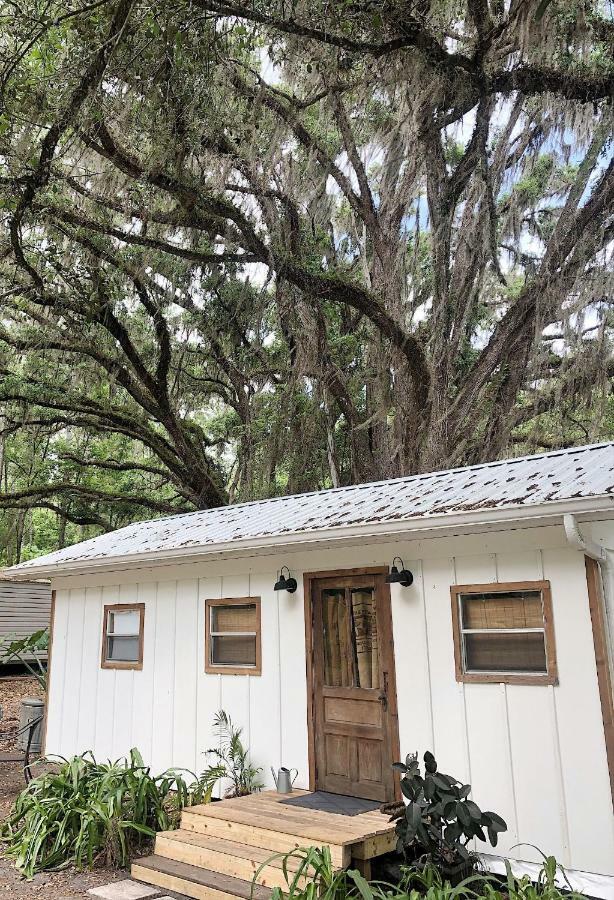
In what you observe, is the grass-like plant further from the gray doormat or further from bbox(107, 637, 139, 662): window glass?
bbox(107, 637, 139, 662): window glass

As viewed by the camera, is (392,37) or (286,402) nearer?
(392,37)

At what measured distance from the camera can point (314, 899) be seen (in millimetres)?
3885

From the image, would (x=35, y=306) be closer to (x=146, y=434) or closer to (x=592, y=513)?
(x=146, y=434)

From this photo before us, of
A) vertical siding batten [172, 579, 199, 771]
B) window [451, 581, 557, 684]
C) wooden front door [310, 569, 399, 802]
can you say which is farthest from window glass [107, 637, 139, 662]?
window [451, 581, 557, 684]

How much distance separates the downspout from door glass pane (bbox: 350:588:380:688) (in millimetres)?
1785

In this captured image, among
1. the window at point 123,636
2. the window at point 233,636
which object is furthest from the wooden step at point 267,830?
the window at point 123,636

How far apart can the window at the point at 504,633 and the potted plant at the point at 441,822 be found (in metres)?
0.85

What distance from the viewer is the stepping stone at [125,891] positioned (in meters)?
4.56

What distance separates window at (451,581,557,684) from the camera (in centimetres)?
464

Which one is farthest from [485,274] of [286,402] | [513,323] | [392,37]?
[392,37]

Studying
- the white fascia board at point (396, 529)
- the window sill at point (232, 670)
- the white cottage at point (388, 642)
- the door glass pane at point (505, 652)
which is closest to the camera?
the white fascia board at point (396, 529)

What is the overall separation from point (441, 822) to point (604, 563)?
72.5 inches

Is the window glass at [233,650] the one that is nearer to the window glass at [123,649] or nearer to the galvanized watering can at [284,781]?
the galvanized watering can at [284,781]

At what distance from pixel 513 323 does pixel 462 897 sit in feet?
23.7
